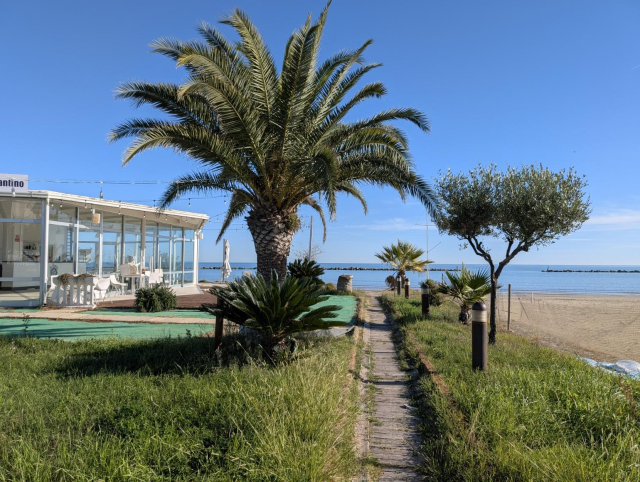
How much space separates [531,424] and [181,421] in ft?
9.67

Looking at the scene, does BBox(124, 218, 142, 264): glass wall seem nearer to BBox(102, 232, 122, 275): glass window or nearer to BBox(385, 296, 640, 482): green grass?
BBox(102, 232, 122, 275): glass window

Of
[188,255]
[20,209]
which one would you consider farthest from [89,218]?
[188,255]

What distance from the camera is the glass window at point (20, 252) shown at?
1633 cm

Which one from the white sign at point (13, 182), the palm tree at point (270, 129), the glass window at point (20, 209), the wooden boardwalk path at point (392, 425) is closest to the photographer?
the wooden boardwalk path at point (392, 425)

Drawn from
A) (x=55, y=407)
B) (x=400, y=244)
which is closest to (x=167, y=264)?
(x=400, y=244)

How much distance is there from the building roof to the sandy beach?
1134cm

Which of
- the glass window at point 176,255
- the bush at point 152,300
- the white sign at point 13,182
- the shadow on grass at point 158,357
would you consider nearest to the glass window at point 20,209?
the white sign at point 13,182

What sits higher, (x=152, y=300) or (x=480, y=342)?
(x=480, y=342)

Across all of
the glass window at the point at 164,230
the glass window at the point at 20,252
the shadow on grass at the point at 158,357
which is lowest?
the shadow on grass at the point at 158,357

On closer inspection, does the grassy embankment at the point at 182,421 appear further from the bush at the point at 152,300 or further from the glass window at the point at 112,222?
the glass window at the point at 112,222

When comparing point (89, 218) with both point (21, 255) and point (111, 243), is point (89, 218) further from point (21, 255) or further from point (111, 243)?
point (21, 255)

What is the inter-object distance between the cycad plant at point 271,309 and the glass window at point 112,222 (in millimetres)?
13819

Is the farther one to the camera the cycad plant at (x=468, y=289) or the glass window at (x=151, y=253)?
the glass window at (x=151, y=253)

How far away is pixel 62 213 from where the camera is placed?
1512cm
